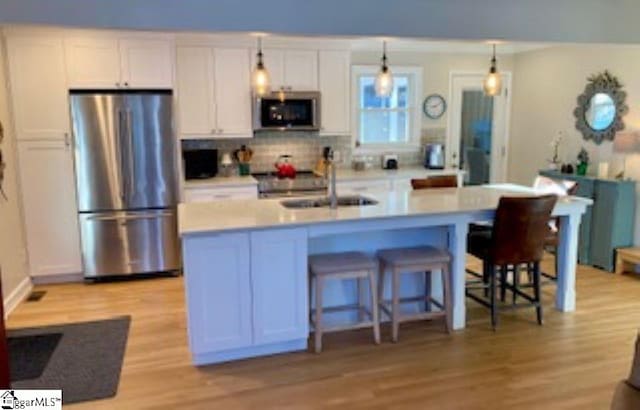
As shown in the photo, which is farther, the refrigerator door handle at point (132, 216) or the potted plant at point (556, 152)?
the potted plant at point (556, 152)

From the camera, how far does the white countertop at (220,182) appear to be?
5.20 meters

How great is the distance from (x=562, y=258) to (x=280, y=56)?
3477mm

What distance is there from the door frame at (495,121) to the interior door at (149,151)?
147 inches

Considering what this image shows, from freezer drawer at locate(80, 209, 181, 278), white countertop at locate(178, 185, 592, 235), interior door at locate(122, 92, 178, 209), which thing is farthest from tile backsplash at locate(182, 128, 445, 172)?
white countertop at locate(178, 185, 592, 235)

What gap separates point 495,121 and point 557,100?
943 millimetres

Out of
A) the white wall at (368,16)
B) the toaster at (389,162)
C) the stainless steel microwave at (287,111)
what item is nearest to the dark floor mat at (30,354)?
the white wall at (368,16)

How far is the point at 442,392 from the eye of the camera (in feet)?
9.63

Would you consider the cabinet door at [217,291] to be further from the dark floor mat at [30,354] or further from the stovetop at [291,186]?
the stovetop at [291,186]

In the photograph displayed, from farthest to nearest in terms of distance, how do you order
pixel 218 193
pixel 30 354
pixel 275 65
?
1. pixel 275 65
2. pixel 218 193
3. pixel 30 354

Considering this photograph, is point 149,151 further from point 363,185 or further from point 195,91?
point 363,185

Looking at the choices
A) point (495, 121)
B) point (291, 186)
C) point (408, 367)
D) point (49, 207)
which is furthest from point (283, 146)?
point (408, 367)

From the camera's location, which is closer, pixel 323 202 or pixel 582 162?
pixel 323 202

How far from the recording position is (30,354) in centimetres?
346

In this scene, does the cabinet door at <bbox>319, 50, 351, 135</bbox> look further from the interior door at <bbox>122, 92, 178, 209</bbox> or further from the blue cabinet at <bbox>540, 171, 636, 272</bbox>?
the blue cabinet at <bbox>540, 171, 636, 272</bbox>
